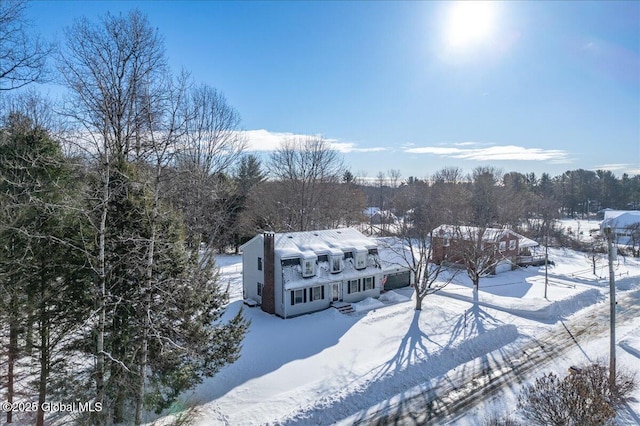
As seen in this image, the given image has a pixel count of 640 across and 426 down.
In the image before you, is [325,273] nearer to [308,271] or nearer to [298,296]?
[308,271]

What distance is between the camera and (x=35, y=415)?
10.3 metres

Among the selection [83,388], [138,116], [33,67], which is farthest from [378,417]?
[33,67]

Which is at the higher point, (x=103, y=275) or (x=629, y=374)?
(x=103, y=275)

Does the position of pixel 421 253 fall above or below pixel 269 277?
above

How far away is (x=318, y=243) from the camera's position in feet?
80.2

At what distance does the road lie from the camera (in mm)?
12125

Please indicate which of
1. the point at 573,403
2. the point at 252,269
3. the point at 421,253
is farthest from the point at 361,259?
the point at 573,403

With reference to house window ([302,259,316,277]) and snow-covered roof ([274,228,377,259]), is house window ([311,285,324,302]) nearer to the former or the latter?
house window ([302,259,316,277])

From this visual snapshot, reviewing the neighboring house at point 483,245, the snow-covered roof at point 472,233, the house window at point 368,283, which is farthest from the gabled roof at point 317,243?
the snow-covered roof at point 472,233

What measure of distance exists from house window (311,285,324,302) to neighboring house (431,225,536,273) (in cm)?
1105

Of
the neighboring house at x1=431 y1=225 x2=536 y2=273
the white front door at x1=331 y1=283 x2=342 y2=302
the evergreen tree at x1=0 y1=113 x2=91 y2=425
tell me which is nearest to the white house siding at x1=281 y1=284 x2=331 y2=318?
the white front door at x1=331 y1=283 x2=342 y2=302

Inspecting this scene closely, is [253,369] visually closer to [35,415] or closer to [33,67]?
[35,415]

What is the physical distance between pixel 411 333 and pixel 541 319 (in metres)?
9.43

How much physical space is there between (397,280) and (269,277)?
10.7 metres
